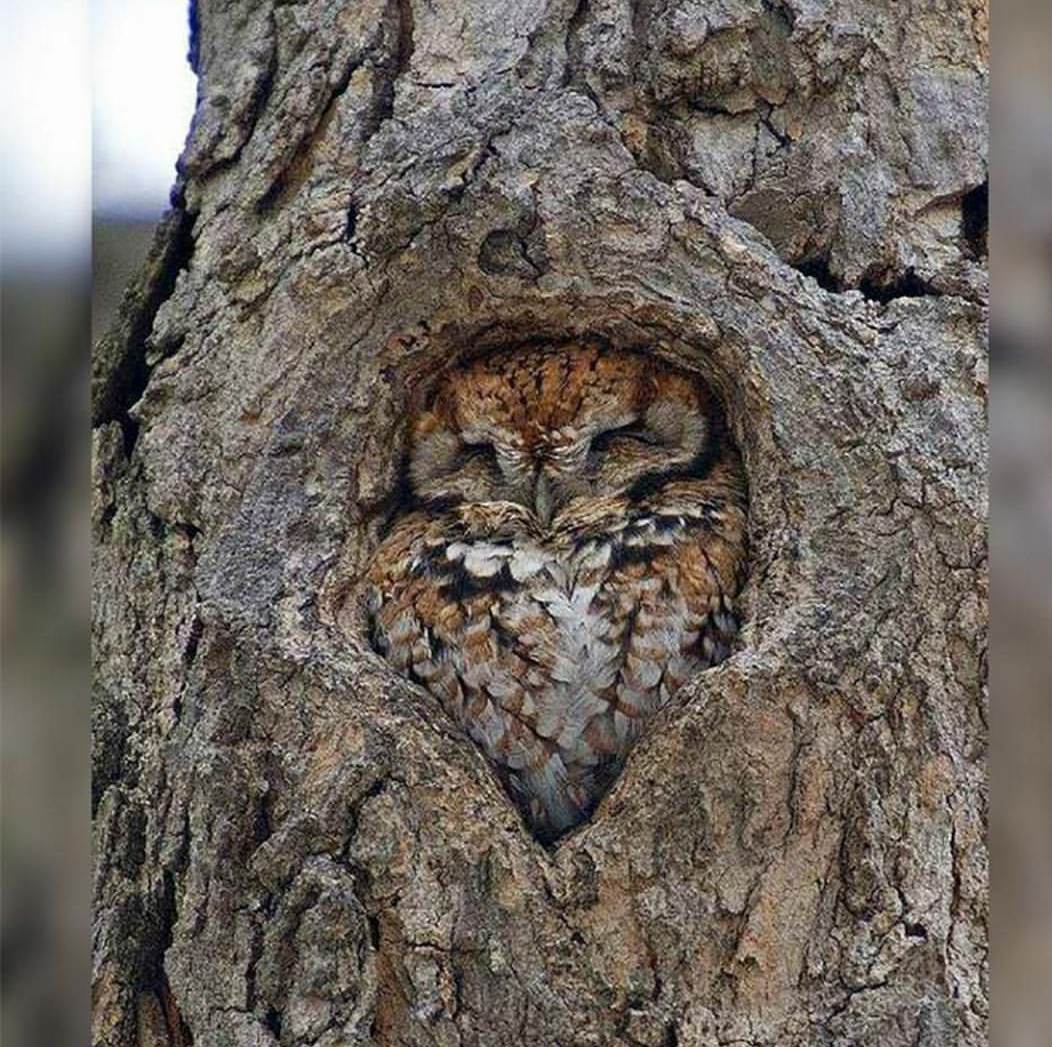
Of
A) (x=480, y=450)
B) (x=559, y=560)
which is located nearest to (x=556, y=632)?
(x=559, y=560)

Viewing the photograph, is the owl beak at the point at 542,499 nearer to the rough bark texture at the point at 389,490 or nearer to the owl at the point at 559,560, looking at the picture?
the owl at the point at 559,560

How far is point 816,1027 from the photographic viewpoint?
982 millimetres

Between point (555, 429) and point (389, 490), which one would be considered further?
point (555, 429)

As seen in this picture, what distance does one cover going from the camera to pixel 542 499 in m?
1.32

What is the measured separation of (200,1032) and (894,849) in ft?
1.78

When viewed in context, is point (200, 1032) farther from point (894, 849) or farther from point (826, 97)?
point (826, 97)

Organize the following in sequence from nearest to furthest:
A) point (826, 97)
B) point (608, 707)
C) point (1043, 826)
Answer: point (1043, 826) < point (826, 97) < point (608, 707)

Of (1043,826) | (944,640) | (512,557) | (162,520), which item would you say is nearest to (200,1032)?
(162,520)

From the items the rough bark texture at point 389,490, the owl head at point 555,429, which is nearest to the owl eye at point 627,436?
the owl head at point 555,429

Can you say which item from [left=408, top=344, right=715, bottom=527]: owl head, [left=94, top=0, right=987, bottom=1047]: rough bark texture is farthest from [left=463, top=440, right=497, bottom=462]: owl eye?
[left=94, top=0, right=987, bottom=1047]: rough bark texture

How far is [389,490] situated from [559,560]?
0.67ft

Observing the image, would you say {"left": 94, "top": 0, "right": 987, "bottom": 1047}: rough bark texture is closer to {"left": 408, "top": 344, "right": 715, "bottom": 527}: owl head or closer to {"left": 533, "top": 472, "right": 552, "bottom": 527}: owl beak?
{"left": 408, "top": 344, "right": 715, "bottom": 527}: owl head

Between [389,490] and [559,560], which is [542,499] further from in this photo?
[389,490]

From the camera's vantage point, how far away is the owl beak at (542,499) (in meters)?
1.32
